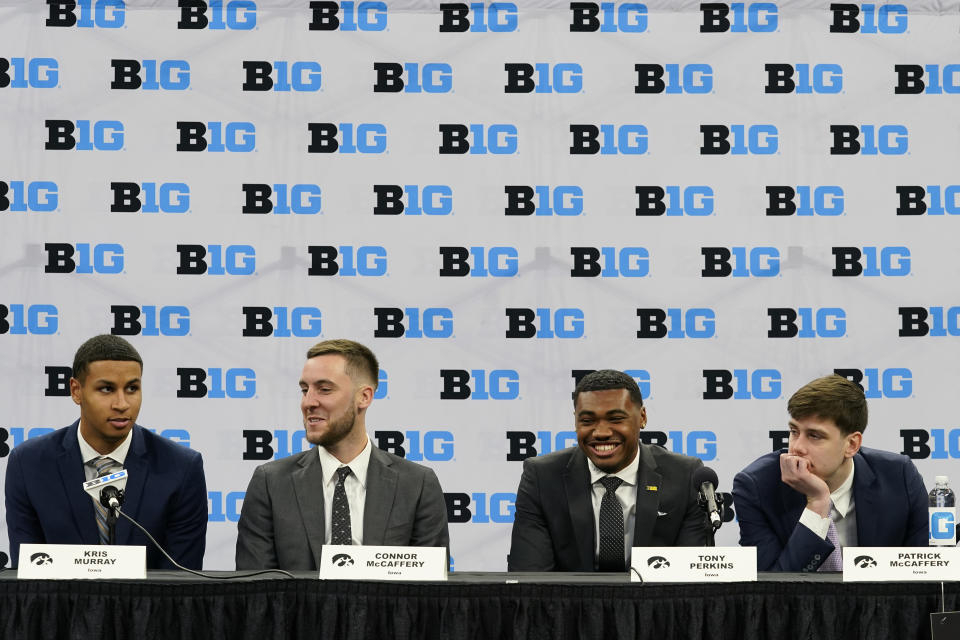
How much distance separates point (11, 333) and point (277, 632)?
2.86m

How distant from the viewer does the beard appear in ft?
10.0

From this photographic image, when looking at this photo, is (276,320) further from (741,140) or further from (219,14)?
(741,140)

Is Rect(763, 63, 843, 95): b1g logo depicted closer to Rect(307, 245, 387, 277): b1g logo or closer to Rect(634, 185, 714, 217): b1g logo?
Rect(634, 185, 714, 217): b1g logo

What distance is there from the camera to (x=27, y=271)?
4508mm

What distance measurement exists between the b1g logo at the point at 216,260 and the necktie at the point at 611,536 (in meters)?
2.20

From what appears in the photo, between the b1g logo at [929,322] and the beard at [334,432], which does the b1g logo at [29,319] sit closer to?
the beard at [334,432]

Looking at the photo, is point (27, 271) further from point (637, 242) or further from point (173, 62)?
point (637, 242)

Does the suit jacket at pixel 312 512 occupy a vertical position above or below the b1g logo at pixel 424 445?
below

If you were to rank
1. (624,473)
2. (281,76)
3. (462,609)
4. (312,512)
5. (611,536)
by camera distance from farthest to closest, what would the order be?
1. (281,76)
2. (624,473)
3. (611,536)
4. (312,512)
5. (462,609)

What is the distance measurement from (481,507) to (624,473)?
1.53m

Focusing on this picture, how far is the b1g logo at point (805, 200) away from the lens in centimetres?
457

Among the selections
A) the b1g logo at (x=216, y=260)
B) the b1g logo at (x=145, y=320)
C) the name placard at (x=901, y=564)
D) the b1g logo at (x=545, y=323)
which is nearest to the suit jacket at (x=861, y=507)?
the name placard at (x=901, y=564)

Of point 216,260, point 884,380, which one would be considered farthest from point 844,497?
point 216,260

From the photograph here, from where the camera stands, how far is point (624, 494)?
312cm
